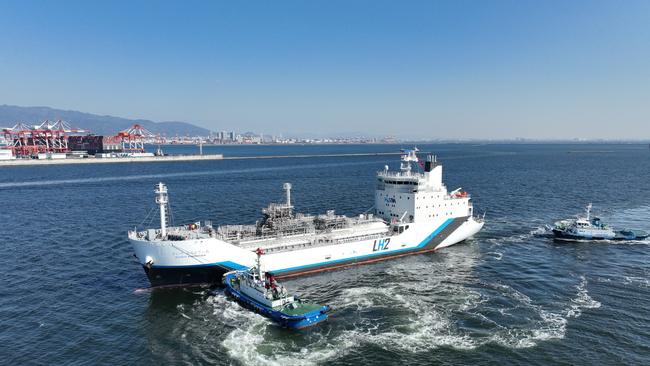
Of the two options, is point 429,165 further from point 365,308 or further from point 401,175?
point 365,308

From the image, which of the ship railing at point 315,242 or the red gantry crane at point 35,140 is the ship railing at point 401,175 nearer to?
the ship railing at point 315,242

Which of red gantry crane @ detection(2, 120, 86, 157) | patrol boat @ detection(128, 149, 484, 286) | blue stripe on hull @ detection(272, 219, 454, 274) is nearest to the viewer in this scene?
patrol boat @ detection(128, 149, 484, 286)

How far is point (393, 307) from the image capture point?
86.1ft

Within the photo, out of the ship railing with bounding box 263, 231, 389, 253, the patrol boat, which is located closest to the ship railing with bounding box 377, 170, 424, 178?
the patrol boat

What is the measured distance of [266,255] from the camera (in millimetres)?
30844

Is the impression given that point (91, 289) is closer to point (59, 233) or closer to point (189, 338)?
point (189, 338)

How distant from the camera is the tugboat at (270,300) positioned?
2367 centimetres

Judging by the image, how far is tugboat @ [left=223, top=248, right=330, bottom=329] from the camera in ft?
77.7

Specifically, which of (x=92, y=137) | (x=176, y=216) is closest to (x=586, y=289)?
(x=176, y=216)

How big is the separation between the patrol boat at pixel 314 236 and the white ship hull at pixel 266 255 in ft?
0.23

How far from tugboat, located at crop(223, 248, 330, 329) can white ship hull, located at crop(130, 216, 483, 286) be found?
1648 millimetres

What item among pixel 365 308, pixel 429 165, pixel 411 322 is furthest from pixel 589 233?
pixel 365 308

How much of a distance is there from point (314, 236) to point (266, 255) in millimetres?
5334

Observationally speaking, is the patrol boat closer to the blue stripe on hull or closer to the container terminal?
the blue stripe on hull
